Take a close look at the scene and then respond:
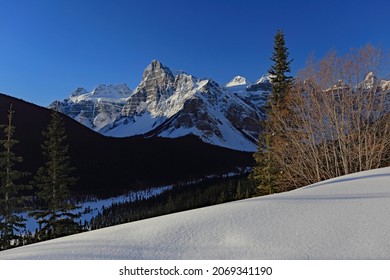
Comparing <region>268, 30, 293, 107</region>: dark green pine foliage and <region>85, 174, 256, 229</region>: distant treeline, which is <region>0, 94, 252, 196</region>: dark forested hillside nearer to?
<region>85, 174, 256, 229</region>: distant treeline

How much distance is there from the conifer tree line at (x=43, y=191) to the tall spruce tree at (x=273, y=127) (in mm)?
13452

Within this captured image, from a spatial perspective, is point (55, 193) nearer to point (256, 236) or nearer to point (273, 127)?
point (273, 127)

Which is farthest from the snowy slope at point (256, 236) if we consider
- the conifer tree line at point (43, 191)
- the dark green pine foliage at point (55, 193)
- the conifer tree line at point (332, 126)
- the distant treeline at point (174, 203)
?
the distant treeline at point (174, 203)

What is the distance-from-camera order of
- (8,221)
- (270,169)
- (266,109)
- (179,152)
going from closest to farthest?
1. (8,221)
2. (270,169)
3. (266,109)
4. (179,152)

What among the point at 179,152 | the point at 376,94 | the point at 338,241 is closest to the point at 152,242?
the point at 338,241

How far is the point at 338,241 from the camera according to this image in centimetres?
381

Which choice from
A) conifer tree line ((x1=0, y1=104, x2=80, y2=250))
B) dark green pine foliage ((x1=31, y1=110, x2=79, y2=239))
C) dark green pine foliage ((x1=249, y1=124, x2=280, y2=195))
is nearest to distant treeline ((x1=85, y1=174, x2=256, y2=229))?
dark green pine foliage ((x1=249, y1=124, x2=280, y2=195))

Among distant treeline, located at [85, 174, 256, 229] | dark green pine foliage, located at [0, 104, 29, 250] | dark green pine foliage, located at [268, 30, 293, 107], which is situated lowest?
distant treeline, located at [85, 174, 256, 229]

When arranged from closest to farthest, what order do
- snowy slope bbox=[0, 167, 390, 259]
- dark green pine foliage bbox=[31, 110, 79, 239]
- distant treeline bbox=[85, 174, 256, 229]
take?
snowy slope bbox=[0, 167, 390, 259], dark green pine foliage bbox=[31, 110, 79, 239], distant treeline bbox=[85, 174, 256, 229]

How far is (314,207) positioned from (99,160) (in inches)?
6106

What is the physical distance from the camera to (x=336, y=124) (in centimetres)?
1442

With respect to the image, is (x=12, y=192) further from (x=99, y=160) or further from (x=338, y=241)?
(x=99, y=160)

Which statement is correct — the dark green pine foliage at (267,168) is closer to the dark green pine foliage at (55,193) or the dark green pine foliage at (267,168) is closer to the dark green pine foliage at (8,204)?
the dark green pine foliage at (55,193)

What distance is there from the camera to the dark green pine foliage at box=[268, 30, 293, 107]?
20719 mm
